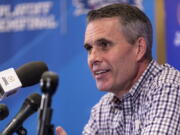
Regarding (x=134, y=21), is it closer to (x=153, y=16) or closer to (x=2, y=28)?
(x=153, y=16)

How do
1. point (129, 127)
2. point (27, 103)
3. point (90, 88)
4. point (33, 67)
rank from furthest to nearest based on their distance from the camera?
point (90, 88), point (129, 127), point (33, 67), point (27, 103)

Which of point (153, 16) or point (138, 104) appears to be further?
point (153, 16)

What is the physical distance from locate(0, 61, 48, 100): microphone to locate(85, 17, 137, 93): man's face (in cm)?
47

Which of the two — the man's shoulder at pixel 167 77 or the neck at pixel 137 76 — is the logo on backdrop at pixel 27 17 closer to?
the neck at pixel 137 76

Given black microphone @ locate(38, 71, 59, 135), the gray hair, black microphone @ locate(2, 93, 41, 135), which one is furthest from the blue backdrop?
black microphone @ locate(38, 71, 59, 135)

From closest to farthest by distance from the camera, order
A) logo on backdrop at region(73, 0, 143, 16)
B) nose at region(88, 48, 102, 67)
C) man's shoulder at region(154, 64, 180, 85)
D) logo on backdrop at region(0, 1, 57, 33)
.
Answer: man's shoulder at region(154, 64, 180, 85)
nose at region(88, 48, 102, 67)
logo on backdrop at region(73, 0, 143, 16)
logo on backdrop at region(0, 1, 57, 33)

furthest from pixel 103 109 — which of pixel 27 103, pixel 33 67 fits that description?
pixel 27 103

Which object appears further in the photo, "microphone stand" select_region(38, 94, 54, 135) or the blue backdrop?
the blue backdrop

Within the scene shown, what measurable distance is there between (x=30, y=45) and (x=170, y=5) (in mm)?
1043

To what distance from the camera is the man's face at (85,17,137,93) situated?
1872mm

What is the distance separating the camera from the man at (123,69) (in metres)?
1.81

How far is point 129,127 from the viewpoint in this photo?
5.94 feet

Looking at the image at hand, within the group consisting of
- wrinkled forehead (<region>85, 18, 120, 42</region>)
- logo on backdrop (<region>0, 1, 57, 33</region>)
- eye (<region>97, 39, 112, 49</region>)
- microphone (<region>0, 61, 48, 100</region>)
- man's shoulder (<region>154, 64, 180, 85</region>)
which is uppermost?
logo on backdrop (<region>0, 1, 57, 33</region>)

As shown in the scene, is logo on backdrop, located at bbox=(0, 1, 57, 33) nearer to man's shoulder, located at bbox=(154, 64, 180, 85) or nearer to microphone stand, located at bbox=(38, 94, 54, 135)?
man's shoulder, located at bbox=(154, 64, 180, 85)
